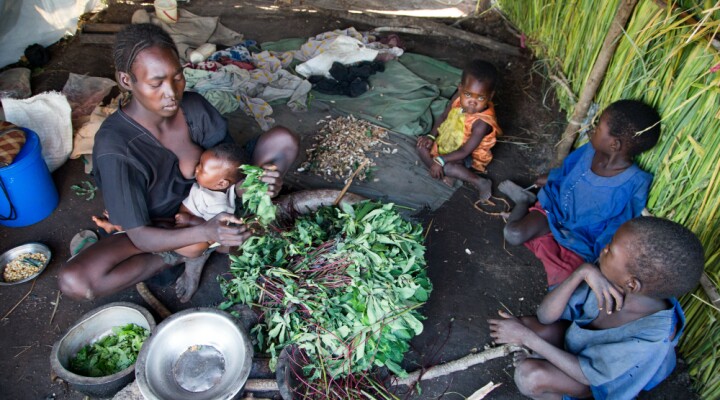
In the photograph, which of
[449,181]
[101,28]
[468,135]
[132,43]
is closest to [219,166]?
[132,43]

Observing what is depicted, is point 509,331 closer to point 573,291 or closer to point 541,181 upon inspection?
point 573,291

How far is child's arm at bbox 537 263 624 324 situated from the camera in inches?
79.0

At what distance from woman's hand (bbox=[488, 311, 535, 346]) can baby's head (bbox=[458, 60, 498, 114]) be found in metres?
1.41

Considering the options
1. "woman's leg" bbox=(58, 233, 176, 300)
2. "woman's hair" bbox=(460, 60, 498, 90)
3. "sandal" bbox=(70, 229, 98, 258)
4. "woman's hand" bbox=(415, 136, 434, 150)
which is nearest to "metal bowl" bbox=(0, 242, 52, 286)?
"sandal" bbox=(70, 229, 98, 258)

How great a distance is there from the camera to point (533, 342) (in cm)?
227

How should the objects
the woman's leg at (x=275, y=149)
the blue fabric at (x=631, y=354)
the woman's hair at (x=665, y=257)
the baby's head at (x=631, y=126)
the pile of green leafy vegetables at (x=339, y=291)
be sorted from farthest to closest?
the woman's leg at (x=275, y=149) → the baby's head at (x=631, y=126) → the pile of green leafy vegetables at (x=339, y=291) → the blue fabric at (x=631, y=354) → the woman's hair at (x=665, y=257)

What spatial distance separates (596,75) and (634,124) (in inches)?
25.3

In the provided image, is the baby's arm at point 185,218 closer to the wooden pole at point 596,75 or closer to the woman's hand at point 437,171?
the woman's hand at point 437,171

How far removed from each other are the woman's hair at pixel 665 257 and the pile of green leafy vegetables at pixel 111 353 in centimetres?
214

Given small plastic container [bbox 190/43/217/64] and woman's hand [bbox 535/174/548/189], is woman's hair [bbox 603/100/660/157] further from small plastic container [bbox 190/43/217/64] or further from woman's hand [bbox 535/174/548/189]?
small plastic container [bbox 190/43/217/64]

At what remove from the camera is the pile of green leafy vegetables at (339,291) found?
7.08 feet

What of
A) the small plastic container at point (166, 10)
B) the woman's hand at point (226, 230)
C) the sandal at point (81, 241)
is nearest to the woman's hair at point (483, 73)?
the woman's hand at point (226, 230)

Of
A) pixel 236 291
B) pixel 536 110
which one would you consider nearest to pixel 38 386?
pixel 236 291

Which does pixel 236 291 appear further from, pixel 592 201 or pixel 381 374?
pixel 592 201
